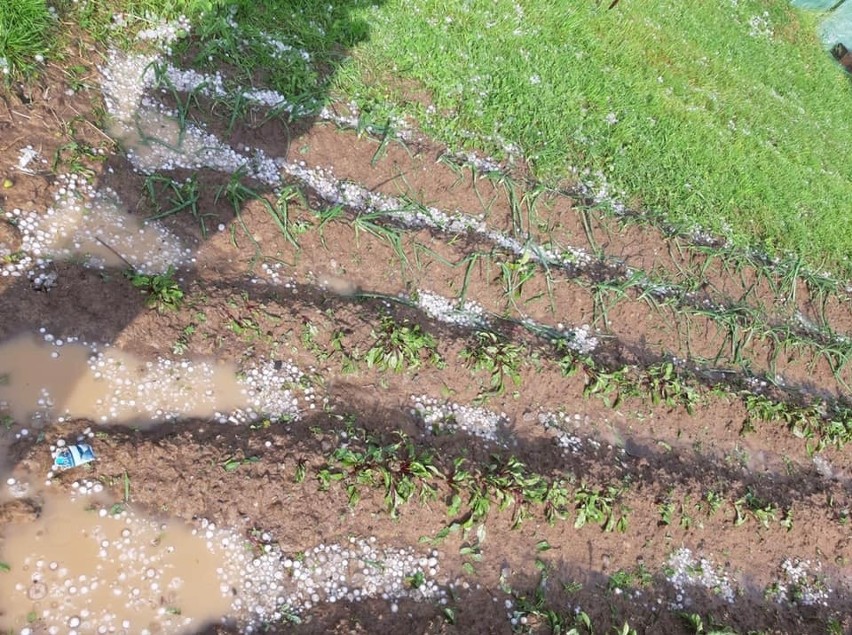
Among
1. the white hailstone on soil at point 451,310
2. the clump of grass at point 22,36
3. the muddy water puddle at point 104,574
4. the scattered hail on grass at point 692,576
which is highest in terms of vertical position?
the clump of grass at point 22,36

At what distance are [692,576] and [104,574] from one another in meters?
4.43

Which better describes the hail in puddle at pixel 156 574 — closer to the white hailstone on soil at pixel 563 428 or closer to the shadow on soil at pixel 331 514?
the shadow on soil at pixel 331 514

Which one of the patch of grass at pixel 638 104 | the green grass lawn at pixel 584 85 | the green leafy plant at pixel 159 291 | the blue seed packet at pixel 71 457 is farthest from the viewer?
the patch of grass at pixel 638 104

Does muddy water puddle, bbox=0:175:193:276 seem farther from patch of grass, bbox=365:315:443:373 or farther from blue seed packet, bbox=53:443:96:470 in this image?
patch of grass, bbox=365:315:443:373

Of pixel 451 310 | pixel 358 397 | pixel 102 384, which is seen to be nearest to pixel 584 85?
pixel 451 310

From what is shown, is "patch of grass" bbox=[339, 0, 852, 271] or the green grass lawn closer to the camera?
the green grass lawn

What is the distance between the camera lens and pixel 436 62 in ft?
20.9

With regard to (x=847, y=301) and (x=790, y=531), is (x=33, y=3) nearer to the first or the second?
(x=790, y=531)

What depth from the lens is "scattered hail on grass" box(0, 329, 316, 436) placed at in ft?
12.1

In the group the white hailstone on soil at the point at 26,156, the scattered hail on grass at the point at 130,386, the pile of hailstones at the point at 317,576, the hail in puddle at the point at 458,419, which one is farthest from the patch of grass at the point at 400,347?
the white hailstone on soil at the point at 26,156

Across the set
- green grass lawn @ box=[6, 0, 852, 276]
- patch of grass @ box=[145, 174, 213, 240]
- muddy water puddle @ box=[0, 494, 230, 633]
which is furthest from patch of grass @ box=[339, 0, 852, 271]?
muddy water puddle @ box=[0, 494, 230, 633]

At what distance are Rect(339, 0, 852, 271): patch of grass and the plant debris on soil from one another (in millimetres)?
675

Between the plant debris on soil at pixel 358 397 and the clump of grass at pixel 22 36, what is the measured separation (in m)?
0.18

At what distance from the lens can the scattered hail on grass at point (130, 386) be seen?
3.70 metres
